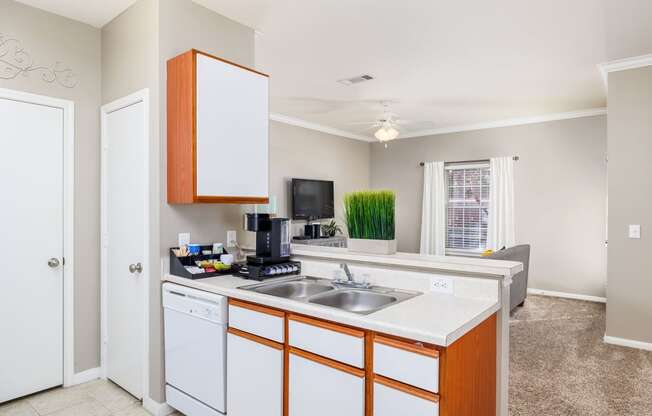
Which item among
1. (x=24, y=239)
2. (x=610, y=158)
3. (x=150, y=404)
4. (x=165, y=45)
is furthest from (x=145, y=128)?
(x=610, y=158)

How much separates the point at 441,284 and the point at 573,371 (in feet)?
6.55

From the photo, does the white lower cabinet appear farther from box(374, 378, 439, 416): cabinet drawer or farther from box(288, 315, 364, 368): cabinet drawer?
box(288, 315, 364, 368): cabinet drawer

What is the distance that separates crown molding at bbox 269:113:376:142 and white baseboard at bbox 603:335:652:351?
4.84 meters

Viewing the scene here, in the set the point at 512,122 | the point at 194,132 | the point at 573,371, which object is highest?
the point at 512,122

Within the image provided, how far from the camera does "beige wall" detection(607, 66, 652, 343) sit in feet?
11.9

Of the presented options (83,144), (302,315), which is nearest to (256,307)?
(302,315)

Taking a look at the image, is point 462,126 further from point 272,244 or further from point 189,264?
point 189,264

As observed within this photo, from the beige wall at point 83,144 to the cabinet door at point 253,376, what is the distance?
1.49m

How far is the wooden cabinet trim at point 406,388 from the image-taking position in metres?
1.40

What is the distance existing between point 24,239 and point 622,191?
496 cm

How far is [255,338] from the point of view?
6.53 feet

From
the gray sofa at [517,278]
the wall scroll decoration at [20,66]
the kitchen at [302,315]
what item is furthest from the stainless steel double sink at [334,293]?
the gray sofa at [517,278]

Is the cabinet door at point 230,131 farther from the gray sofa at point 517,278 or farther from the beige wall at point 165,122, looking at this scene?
the gray sofa at point 517,278

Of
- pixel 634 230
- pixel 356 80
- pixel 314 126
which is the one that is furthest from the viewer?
pixel 314 126
